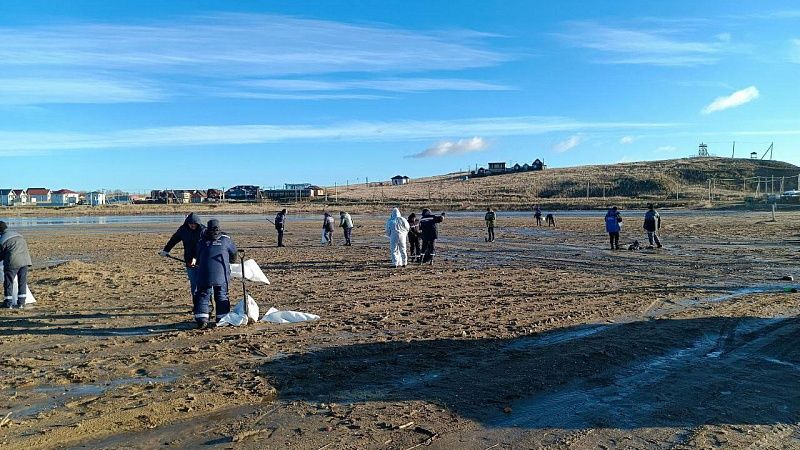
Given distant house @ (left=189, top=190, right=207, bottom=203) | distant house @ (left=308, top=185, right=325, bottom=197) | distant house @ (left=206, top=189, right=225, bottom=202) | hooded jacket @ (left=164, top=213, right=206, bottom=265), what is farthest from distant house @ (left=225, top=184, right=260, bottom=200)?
hooded jacket @ (left=164, top=213, right=206, bottom=265)

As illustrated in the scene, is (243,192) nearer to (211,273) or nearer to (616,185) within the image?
(616,185)

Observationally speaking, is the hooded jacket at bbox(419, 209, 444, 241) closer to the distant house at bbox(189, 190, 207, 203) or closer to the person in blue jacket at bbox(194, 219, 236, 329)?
the person in blue jacket at bbox(194, 219, 236, 329)

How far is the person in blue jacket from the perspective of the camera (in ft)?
31.8

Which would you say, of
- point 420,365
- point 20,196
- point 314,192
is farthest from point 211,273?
point 20,196

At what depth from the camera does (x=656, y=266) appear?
687 inches

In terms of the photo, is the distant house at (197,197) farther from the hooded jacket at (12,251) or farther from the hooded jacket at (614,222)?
the hooded jacket at (12,251)

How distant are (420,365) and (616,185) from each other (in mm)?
89858

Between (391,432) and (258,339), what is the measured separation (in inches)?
155

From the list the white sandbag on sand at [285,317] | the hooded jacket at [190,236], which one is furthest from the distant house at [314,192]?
the white sandbag on sand at [285,317]

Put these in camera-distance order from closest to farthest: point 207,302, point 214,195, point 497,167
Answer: point 207,302 < point 214,195 < point 497,167

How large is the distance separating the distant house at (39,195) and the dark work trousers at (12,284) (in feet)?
406

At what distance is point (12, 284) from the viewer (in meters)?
11.6

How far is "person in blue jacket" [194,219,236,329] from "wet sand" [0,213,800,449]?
0.40 meters

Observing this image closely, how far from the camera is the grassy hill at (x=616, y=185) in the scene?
80.9 m
